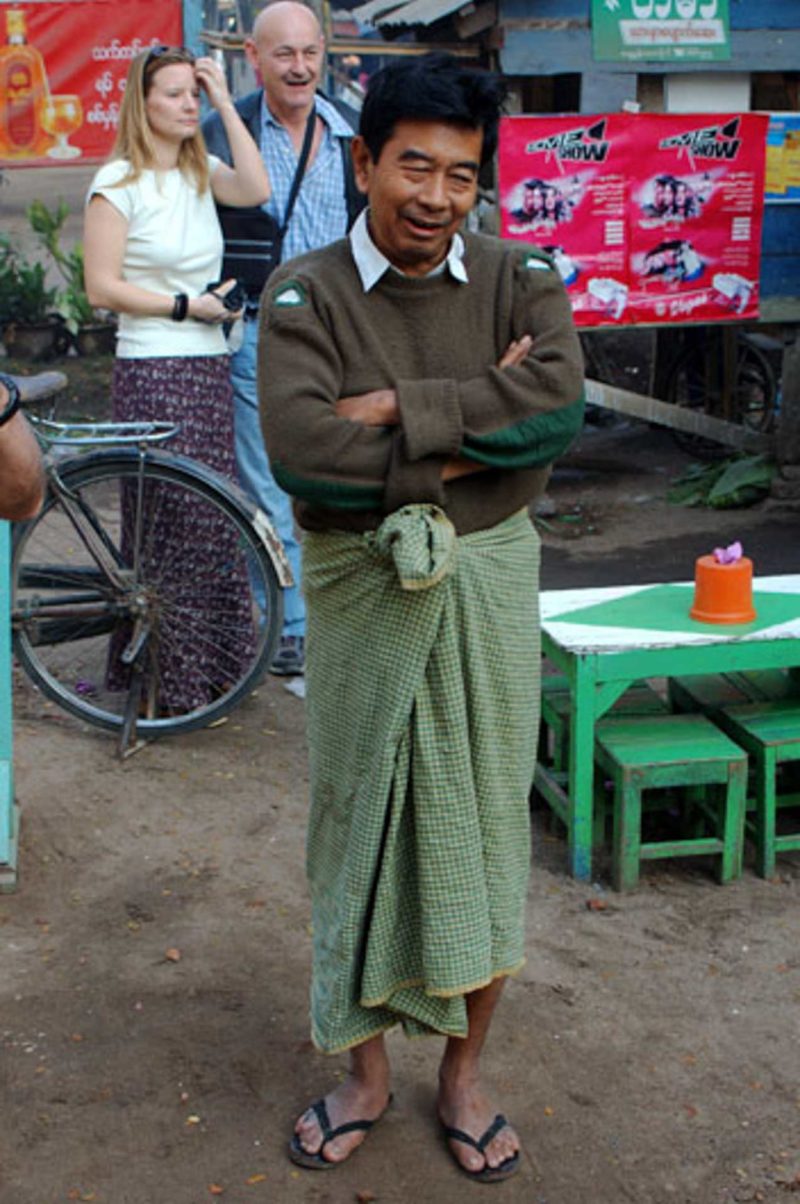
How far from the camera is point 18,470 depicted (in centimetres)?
213

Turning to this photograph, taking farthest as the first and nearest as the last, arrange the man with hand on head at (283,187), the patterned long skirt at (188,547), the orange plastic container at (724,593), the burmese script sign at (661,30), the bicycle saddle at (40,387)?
the burmese script sign at (661,30) → the man with hand on head at (283,187) → the patterned long skirt at (188,547) → the orange plastic container at (724,593) → the bicycle saddle at (40,387)

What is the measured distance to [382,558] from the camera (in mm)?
2723

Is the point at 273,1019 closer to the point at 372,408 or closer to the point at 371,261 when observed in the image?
the point at 372,408

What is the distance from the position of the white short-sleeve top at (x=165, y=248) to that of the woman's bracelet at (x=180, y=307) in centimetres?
3

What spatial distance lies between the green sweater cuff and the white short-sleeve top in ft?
8.00

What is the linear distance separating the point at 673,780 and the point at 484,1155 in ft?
4.35

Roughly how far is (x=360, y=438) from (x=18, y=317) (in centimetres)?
983

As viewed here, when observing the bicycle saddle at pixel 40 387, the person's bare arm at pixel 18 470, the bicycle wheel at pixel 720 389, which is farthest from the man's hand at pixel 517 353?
the bicycle wheel at pixel 720 389

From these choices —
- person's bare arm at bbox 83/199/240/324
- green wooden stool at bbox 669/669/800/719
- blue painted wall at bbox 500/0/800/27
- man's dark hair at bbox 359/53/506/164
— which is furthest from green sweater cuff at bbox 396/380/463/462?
blue painted wall at bbox 500/0/800/27

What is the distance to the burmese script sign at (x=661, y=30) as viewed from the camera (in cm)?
827

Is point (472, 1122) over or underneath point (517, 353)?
underneath

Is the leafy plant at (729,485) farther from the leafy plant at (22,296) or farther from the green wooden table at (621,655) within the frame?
the leafy plant at (22,296)

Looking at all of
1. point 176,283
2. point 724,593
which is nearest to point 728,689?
point 724,593

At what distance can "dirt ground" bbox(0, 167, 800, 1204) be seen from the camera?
9.87 ft
